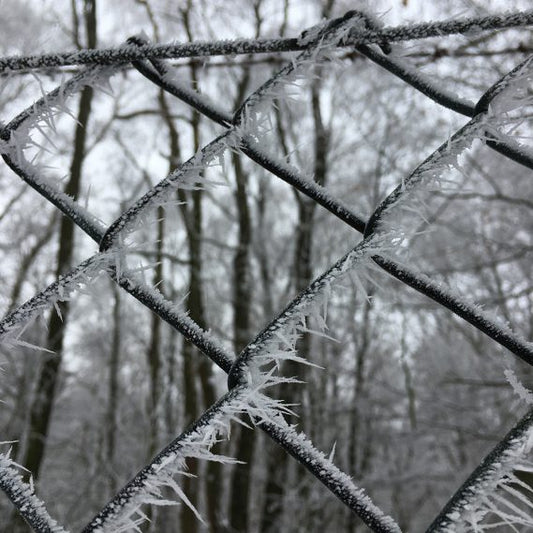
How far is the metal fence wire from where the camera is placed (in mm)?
518

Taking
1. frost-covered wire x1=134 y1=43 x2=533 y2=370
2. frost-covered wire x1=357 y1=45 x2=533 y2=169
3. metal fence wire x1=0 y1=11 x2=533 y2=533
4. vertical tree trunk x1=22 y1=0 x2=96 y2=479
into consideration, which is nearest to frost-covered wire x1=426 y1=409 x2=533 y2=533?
metal fence wire x1=0 y1=11 x2=533 y2=533

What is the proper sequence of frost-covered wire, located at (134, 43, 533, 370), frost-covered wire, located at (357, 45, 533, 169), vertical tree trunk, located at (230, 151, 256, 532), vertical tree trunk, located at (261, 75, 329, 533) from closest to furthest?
1. frost-covered wire, located at (134, 43, 533, 370)
2. frost-covered wire, located at (357, 45, 533, 169)
3. vertical tree trunk, located at (261, 75, 329, 533)
4. vertical tree trunk, located at (230, 151, 256, 532)

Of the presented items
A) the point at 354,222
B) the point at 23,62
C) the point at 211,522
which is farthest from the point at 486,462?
the point at 211,522

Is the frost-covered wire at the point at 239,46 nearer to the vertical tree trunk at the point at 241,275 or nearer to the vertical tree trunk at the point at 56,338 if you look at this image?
the vertical tree trunk at the point at 56,338

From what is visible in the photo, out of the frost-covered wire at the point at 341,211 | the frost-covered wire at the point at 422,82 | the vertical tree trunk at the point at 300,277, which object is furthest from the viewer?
the vertical tree trunk at the point at 300,277

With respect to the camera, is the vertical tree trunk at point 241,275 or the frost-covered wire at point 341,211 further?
the vertical tree trunk at point 241,275

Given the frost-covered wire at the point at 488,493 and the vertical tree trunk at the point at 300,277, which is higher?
the vertical tree trunk at the point at 300,277

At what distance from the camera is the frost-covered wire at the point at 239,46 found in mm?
676

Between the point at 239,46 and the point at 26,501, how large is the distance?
62 cm

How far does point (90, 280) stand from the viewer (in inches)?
26.1

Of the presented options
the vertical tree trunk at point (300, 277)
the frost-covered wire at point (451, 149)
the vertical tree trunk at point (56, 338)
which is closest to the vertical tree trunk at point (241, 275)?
the vertical tree trunk at point (300, 277)

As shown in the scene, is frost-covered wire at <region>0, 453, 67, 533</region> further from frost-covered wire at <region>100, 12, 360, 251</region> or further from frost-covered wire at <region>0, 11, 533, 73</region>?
frost-covered wire at <region>0, 11, 533, 73</region>

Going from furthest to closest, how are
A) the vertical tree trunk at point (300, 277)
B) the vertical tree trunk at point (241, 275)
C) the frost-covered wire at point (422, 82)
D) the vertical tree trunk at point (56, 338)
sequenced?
the vertical tree trunk at point (241, 275) < the vertical tree trunk at point (300, 277) < the vertical tree trunk at point (56, 338) < the frost-covered wire at point (422, 82)

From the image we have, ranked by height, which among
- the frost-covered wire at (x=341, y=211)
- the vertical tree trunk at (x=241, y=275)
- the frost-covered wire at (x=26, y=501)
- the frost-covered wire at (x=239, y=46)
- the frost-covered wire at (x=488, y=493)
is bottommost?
the frost-covered wire at (x=26, y=501)
